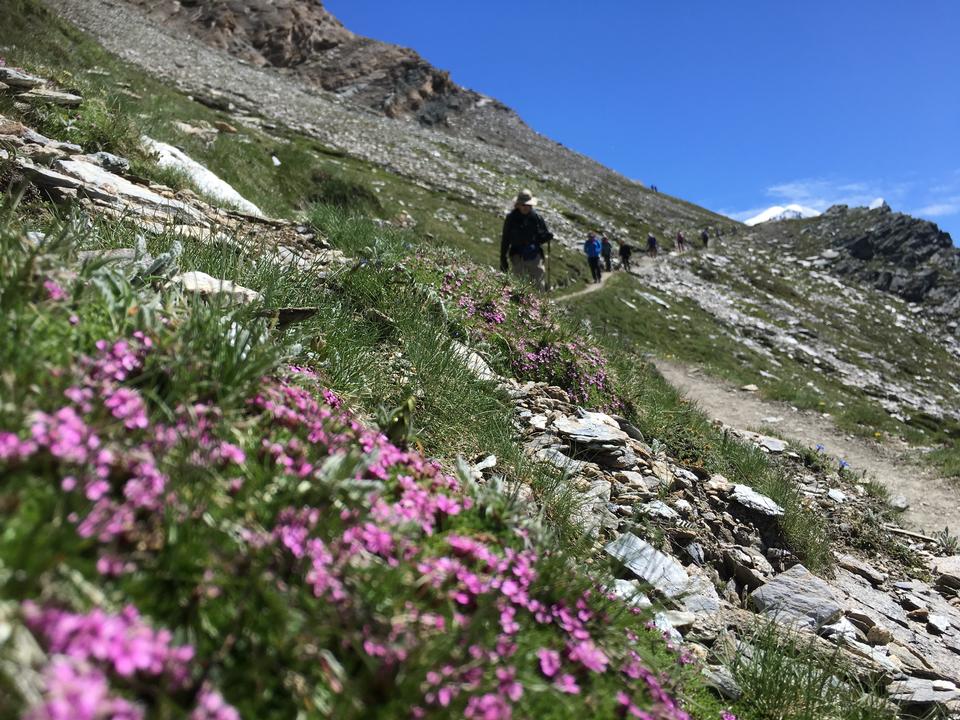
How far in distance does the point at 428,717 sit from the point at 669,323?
85.5 ft

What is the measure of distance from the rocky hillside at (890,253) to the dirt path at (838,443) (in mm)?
58299

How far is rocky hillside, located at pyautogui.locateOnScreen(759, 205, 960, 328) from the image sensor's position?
2601 inches

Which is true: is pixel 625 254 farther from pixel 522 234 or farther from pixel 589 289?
pixel 522 234

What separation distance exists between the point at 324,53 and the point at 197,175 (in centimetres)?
9915

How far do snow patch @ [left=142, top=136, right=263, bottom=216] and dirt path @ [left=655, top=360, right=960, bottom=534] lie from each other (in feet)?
36.7

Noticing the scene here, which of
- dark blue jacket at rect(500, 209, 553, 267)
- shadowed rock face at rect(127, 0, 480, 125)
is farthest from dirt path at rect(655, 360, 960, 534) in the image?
shadowed rock face at rect(127, 0, 480, 125)

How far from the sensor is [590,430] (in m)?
5.95

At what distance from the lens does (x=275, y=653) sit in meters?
1.65

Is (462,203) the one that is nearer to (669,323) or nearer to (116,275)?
(669,323)

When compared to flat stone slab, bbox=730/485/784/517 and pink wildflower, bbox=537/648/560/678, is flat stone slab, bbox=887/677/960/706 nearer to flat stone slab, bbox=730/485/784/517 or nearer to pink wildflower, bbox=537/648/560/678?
flat stone slab, bbox=730/485/784/517

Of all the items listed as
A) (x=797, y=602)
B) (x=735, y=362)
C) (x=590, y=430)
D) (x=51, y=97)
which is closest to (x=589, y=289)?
(x=735, y=362)

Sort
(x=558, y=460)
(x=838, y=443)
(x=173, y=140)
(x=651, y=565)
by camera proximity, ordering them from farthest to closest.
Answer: (x=838, y=443) → (x=173, y=140) → (x=558, y=460) → (x=651, y=565)

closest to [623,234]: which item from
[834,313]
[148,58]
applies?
[834,313]

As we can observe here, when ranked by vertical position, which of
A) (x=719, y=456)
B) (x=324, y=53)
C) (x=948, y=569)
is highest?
(x=324, y=53)
